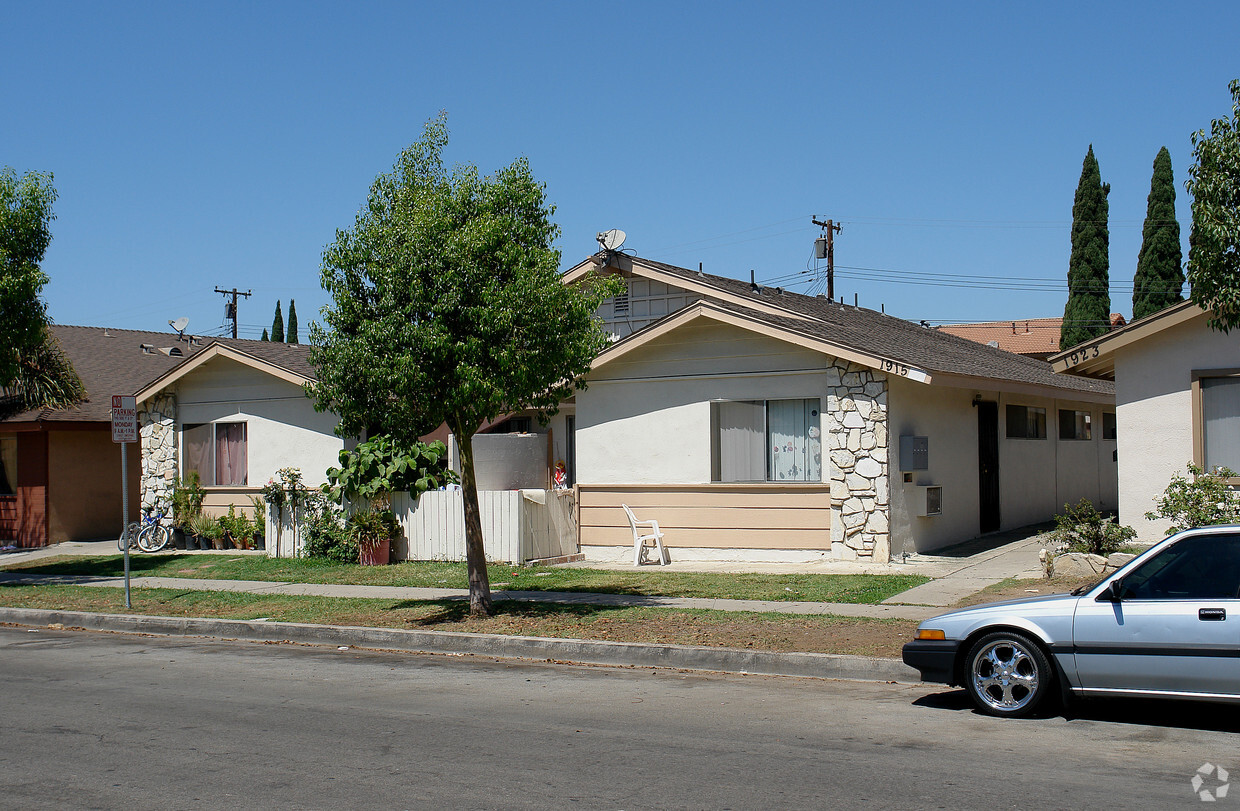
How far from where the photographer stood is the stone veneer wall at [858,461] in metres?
16.0

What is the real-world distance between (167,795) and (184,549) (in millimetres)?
17320

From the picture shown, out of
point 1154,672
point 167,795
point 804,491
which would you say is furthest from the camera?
point 804,491

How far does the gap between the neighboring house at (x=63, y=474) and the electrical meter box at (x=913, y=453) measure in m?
17.1

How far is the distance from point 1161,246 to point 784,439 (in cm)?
3113

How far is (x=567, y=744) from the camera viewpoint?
23.6 feet

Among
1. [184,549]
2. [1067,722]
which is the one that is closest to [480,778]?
[1067,722]

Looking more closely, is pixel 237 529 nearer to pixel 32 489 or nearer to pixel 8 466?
pixel 32 489

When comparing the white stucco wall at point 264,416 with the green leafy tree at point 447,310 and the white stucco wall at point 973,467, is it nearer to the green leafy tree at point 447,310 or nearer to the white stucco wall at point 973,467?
the green leafy tree at point 447,310

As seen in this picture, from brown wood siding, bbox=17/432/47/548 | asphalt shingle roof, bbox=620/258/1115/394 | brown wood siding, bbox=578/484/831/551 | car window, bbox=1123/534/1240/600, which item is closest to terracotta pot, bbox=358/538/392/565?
brown wood siding, bbox=578/484/831/551

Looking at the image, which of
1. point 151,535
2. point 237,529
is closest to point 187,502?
point 151,535

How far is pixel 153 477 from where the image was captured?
23.0m

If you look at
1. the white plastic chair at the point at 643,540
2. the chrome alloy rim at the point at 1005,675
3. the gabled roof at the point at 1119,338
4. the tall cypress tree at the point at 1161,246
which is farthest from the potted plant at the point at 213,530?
the tall cypress tree at the point at 1161,246

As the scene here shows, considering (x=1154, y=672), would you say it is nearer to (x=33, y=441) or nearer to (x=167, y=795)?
(x=167, y=795)

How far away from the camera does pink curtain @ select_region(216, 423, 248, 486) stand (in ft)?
72.2
